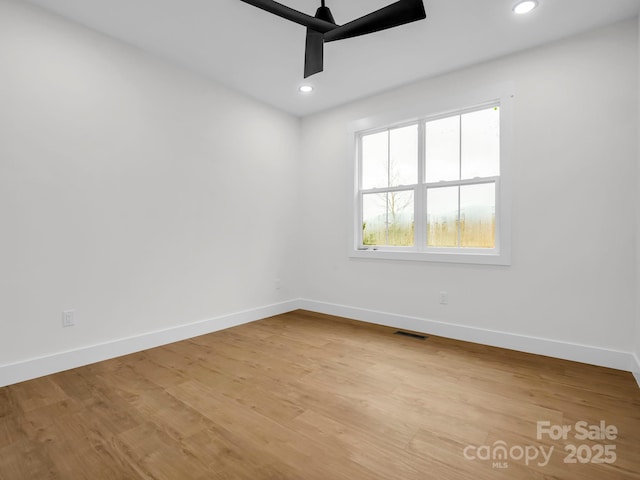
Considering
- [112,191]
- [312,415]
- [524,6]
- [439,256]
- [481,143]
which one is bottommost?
[312,415]

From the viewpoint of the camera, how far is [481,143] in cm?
329

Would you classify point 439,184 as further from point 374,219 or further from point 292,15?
point 292,15

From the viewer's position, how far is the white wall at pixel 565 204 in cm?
257

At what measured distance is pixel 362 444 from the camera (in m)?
1.64

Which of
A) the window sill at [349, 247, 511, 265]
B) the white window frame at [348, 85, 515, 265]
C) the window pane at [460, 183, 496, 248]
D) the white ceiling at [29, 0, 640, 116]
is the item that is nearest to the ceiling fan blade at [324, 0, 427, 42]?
the white ceiling at [29, 0, 640, 116]

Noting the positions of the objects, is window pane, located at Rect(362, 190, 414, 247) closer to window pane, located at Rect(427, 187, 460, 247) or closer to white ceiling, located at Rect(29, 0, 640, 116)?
window pane, located at Rect(427, 187, 460, 247)

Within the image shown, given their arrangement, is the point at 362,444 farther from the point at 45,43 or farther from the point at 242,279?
the point at 45,43

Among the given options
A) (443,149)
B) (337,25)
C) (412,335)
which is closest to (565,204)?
(443,149)

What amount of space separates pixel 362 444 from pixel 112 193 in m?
2.70

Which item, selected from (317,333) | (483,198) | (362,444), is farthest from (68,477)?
(483,198)

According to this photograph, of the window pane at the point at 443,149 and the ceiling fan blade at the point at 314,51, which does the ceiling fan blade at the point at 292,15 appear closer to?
the ceiling fan blade at the point at 314,51

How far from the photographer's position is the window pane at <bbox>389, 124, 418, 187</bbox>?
374 centimetres

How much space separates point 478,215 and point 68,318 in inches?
146

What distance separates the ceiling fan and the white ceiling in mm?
410
